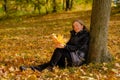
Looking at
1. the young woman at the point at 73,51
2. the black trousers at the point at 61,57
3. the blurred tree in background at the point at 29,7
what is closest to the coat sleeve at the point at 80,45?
the young woman at the point at 73,51

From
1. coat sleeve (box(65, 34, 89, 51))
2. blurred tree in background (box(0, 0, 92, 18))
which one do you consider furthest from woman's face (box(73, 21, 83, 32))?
blurred tree in background (box(0, 0, 92, 18))

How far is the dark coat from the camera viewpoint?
30.1 feet

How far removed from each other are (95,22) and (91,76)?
63.1 inches

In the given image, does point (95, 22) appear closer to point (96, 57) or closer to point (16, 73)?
point (96, 57)

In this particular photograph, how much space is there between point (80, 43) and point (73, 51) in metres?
0.29

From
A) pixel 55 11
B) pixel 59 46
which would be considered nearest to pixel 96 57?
pixel 59 46

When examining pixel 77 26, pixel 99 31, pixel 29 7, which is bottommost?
pixel 29 7

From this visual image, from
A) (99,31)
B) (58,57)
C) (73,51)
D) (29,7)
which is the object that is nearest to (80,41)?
(73,51)

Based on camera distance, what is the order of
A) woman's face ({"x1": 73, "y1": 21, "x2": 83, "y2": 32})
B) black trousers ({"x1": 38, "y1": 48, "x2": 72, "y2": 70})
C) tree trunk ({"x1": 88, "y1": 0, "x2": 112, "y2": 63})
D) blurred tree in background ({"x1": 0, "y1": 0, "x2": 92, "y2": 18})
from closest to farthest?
tree trunk ({"x1": 88, "y1": 0, "x2": 112, "y2": 63}), black trousers ({"x1": 38, "y1": 48, "x2": 72, "y2": 70}), woman's face ({"x1": 73, "y1": 21, "x2": 83, "y2": 32}), blurred tree in background ({"x1": 0, "y1": 0, "x2": 92, "y2": 18})

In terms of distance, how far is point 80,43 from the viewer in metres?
9.27

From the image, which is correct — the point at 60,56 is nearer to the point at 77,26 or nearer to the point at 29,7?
the point at 77,26

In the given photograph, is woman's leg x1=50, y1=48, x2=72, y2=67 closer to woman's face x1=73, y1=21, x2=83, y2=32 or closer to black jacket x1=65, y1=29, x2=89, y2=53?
black jacket x1=65, y1=29, x2=89, y2=53

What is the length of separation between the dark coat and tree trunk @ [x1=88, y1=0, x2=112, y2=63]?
16 centimetres

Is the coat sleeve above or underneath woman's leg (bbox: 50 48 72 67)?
above
